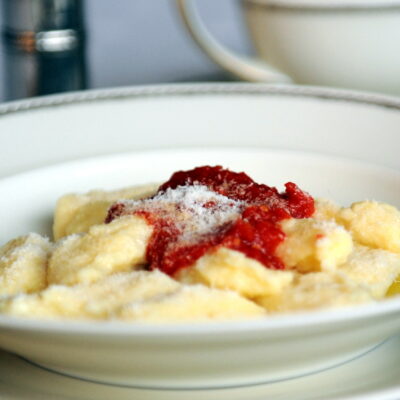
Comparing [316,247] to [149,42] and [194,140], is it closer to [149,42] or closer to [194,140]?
[194,140]

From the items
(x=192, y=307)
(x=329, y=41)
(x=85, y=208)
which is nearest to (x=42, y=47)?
(x=329, y=41)

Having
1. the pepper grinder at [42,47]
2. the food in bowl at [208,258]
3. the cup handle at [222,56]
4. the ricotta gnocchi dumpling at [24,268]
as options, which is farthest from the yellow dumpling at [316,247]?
the pepper grinder at [42,47]

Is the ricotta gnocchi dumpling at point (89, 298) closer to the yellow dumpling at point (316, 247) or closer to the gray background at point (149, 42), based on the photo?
the yellow dumpling at point (316, 247)

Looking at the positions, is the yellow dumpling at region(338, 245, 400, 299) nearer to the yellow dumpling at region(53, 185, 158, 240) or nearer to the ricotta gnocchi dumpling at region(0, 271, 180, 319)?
the ricotta gnocchi dumpling at region(0, 271, 180, 319)

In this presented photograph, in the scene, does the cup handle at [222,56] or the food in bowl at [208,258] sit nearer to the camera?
the food in bowl at [208,258]

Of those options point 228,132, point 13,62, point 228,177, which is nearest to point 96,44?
point 13,62

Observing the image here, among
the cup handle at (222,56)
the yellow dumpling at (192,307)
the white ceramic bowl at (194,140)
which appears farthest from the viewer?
the cup handle at (222,56)

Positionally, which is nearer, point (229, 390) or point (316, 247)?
point (229, 390)
